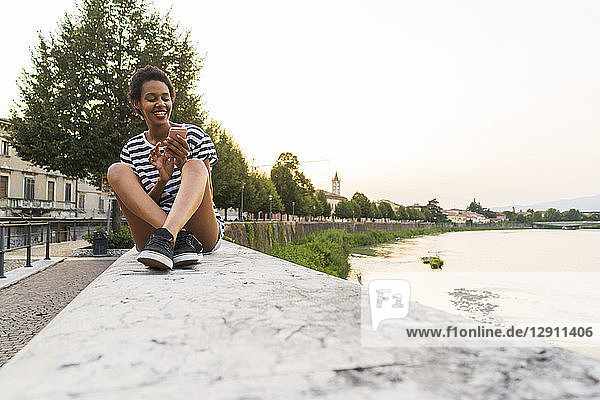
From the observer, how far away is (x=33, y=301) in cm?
521

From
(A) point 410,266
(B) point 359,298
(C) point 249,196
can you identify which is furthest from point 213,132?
(B) point 359,298

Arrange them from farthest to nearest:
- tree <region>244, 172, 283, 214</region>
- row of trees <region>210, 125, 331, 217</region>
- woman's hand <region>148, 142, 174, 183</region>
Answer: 1. tree <region>244, 172, 283, 214</region>
2. row of trees <region>210, 125, 331, 217</region>
3. woman's hand <region>148, 142, 174, 183</region>

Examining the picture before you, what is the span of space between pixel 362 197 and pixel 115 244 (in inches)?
3192

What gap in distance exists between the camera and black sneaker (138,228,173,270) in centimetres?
195

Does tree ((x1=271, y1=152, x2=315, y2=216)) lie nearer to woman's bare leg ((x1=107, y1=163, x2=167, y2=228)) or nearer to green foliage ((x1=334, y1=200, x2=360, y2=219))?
green foliage ((x1=334, y1=200, x2=360, y2=219))

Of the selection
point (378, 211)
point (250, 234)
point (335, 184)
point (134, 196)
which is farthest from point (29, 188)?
point (335, 184)

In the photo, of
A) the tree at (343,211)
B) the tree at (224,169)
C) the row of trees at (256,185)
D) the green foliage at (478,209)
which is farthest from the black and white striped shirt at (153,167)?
the green foliage at (478,209)

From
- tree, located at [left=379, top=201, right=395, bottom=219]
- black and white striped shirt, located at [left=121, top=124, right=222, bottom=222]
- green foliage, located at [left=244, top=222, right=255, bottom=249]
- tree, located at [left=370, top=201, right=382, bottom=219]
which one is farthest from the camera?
tree, located at [left=379, top=201, right=395, bottom=219]

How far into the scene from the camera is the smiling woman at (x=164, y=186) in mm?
2182

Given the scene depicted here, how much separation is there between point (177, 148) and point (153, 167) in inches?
20.8

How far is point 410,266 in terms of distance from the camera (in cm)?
2698

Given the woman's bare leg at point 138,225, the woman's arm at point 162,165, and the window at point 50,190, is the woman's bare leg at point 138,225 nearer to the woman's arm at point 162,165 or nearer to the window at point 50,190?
the woman's arm at point 162,165
